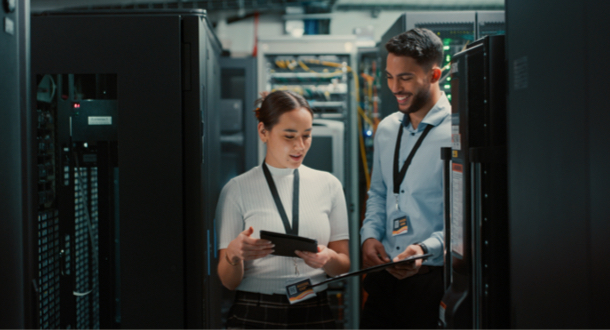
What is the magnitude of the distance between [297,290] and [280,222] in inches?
9.1


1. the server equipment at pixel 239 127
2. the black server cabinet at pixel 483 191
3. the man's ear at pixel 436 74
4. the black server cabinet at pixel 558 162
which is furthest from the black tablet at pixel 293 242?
the server equipment at pixel 239 127

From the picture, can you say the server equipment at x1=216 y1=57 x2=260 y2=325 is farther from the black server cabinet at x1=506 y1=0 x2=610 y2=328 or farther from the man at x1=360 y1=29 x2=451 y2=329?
the black server cabinet at x1=506 y1=0 x2=610 y2=328

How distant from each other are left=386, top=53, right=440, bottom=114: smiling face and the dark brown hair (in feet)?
1.13

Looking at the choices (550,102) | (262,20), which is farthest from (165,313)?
(262,20)

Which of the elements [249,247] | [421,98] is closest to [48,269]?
[249,247]

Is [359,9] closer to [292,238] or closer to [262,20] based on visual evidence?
[262,20]

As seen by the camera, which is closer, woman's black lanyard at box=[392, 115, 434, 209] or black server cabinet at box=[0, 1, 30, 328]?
black server cabinet at box=[0, 1, 30, 328]

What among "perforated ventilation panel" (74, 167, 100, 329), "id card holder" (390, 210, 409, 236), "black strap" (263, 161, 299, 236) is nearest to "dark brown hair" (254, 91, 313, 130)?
"black strap" (263, 161, 299, 236)

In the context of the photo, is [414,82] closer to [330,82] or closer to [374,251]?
[374,251]

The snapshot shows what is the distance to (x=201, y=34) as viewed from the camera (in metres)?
1.27

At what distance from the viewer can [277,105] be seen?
49.1 inches

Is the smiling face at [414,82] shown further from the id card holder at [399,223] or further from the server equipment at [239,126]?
the server equipment at [239,126]

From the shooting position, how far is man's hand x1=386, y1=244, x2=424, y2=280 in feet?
4.13

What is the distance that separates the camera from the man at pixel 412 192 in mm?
1290
